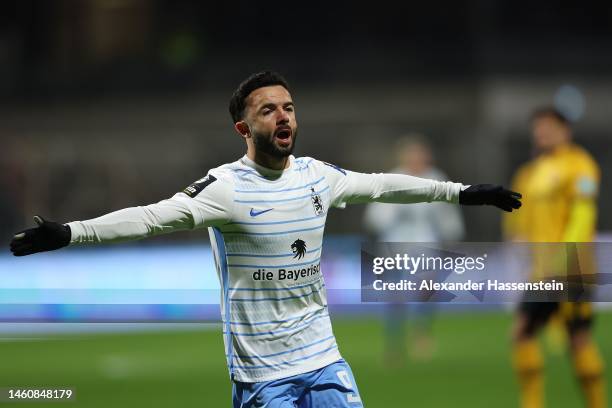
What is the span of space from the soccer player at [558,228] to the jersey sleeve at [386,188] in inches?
101

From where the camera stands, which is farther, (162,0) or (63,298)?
(162,0)

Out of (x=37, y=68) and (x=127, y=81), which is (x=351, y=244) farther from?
(x=37, y=68)

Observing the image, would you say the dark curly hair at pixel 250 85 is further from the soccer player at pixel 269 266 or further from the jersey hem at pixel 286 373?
the jersey hem at pixel 286 373

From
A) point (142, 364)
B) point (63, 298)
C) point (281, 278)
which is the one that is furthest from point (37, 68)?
point (281, 278)

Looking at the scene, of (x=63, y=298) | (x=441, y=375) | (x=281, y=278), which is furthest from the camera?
(x=441, y=375)

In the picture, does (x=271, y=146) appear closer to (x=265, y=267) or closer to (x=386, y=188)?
(x=265, y=267)

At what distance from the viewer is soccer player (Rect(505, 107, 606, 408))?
6895 millimetres

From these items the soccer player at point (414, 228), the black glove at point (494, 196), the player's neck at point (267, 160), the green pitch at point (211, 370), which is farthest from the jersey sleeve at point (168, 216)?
the soccer player at point (414, 228)

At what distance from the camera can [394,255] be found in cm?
505

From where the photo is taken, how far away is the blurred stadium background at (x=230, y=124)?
9906 millimetres

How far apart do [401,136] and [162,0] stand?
9111 mm

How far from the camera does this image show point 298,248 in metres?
4.14

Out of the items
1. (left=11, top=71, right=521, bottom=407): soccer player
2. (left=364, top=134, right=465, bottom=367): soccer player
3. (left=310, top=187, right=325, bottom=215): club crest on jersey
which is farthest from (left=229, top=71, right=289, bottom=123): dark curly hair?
(left=364, top=134, right=465, bottom=367): soccer player

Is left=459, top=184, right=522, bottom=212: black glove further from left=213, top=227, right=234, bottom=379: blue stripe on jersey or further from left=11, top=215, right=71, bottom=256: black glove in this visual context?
left=11, top=215, right=71, bottom=256: black glove
